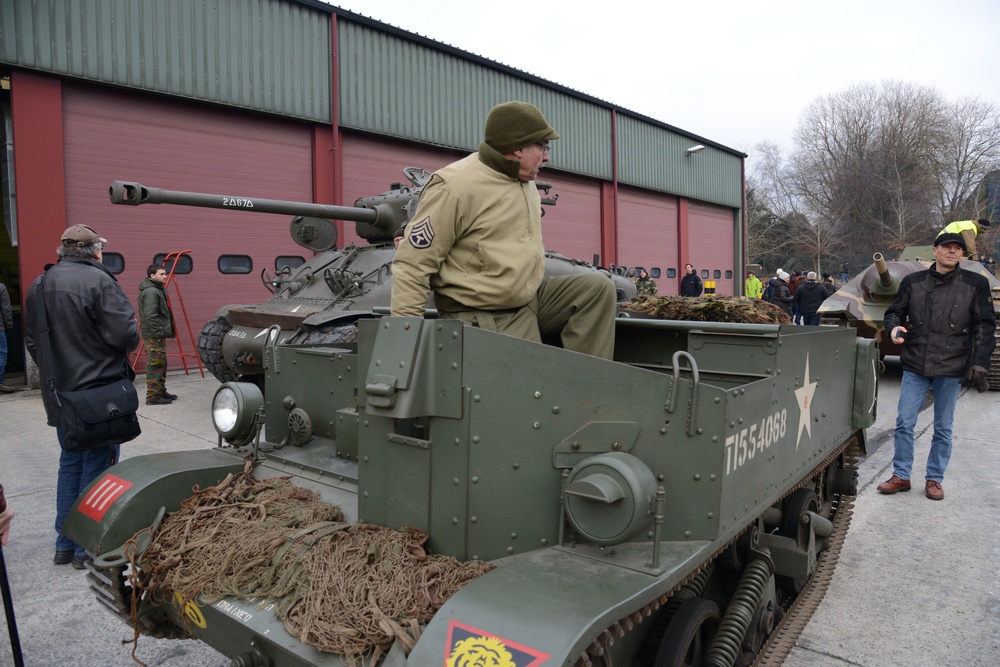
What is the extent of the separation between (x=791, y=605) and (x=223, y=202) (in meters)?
6.56

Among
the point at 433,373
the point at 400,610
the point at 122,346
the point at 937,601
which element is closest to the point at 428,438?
the point at 433,373

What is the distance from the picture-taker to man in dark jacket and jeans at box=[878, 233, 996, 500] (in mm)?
5426

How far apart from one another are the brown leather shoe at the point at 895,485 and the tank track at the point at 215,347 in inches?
275

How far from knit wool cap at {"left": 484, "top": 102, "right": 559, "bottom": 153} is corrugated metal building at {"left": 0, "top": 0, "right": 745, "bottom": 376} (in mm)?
10207

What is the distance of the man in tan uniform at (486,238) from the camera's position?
8.57ft

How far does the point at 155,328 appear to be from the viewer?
30.2ft

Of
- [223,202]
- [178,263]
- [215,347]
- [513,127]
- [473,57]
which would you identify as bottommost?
[215,347]

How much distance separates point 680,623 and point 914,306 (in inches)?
168

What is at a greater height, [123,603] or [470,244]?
[470,244]

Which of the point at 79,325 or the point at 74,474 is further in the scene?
the point at 74,474

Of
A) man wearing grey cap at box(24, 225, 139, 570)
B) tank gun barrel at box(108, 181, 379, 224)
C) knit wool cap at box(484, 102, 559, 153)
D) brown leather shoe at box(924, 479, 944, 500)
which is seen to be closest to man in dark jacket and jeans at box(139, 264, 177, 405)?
tank gun barrel at box(108, 181, 379, 224)

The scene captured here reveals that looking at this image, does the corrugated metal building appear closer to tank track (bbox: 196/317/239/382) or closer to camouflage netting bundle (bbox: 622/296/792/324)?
tank track (bbox: 196/317/239/382)

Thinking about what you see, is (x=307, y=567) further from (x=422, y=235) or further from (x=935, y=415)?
(x=935, y=415)

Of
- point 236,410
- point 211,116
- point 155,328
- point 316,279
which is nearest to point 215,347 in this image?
point 155,328
